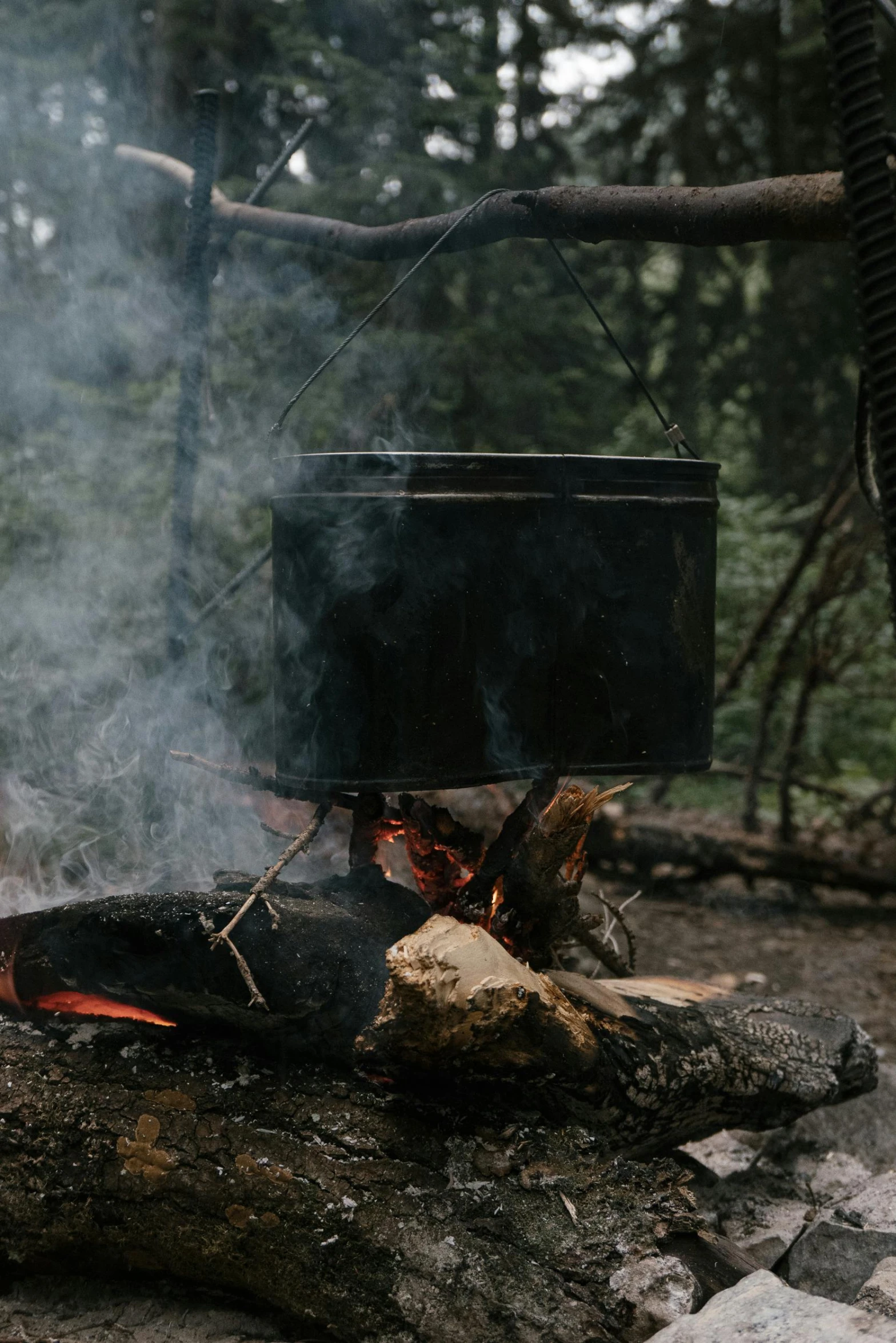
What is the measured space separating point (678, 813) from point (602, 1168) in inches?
236

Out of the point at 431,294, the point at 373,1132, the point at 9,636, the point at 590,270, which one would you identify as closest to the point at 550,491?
the point at 373,1132

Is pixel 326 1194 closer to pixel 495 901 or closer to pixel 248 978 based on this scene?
pixel 248 978

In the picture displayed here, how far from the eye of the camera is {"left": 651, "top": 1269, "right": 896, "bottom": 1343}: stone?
162 cm

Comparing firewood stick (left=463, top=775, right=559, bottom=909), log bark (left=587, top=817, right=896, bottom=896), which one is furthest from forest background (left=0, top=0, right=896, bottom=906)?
firewood stick (left=463, top=775, right=559, bottom=909)

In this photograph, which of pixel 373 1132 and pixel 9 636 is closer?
pixel 373 1132

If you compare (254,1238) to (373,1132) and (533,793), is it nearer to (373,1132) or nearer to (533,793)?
(373,1132)

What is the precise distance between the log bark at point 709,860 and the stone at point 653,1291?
4.22 meters

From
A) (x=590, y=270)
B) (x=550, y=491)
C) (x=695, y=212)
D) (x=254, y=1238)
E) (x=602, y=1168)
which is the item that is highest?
(x=590, y=270)

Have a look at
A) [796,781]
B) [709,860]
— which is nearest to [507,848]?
[709,860]

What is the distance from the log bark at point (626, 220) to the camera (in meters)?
1.83

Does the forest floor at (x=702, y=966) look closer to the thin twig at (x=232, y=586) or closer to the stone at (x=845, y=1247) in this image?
the stone at (x=845, y=1247)

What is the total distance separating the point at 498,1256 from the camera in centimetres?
194

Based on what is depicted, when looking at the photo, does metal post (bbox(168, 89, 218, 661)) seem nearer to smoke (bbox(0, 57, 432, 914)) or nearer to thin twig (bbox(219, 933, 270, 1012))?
smoke (bbox(0, 57, 432, 914))

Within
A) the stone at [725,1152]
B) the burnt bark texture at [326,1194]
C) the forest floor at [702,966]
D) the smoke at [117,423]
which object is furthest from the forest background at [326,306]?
the stone at [725,1152]
